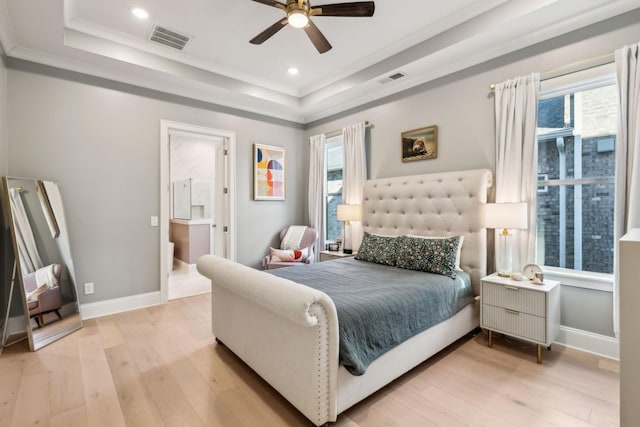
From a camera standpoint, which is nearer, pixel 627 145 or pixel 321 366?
pixel 321 366

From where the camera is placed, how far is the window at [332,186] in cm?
486

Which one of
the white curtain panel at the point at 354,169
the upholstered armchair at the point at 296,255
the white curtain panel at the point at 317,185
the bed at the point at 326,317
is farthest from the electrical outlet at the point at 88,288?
the white curtain panel at the point at 354,169

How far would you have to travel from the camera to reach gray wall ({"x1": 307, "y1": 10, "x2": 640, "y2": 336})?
2482 mm

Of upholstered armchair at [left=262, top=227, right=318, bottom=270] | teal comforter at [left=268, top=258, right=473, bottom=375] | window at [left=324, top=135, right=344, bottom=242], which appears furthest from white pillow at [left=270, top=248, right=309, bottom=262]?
teal comforter at [left=268, top=258, right=473, bottom=375]

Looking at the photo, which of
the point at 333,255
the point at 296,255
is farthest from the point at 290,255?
the point at 333,255

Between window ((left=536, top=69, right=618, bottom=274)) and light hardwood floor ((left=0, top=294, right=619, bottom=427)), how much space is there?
0.86m

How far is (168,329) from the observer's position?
3.07 m

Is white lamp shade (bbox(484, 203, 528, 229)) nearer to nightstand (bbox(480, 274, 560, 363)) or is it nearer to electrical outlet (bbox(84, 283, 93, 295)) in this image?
nightstand (bbox(480, 274, 560, 363))

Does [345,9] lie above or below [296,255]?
above

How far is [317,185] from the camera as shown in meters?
4.99

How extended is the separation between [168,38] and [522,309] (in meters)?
4.16

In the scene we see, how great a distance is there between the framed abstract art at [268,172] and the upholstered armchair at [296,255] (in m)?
0.78

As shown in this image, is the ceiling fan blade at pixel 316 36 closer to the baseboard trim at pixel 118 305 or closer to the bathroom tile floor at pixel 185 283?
the baseboard trim at pixel 118 305

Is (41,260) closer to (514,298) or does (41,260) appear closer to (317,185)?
(317,185)
